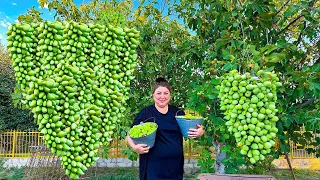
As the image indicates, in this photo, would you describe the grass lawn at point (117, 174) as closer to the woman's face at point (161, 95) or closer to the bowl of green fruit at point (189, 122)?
the woman's face at point (161, 95)

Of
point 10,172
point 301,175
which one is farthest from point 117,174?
point 301,175

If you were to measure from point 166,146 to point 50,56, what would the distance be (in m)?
1.47

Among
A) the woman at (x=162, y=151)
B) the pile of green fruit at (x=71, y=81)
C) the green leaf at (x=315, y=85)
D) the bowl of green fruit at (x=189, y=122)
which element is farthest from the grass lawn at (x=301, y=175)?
the pile of green fruit at (x=71, y=81)

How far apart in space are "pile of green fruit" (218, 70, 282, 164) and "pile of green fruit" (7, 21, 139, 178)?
466mm

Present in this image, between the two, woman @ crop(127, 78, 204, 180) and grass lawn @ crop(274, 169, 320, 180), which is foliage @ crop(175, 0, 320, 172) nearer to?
woman @ crop(127, 78, 204, 180)

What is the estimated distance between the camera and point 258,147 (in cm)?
122

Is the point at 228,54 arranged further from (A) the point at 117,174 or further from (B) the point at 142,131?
(A) the point at 117,174

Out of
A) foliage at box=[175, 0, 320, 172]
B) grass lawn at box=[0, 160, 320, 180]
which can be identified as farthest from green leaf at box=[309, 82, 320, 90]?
grass lawn at box=[0, 160, 320, 180]

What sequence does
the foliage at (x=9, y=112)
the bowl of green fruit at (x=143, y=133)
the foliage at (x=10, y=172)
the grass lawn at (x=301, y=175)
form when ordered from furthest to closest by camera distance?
the foliage at (x=9, y=112)
the grass lawn at (x=301, y=175)
the foliage at (x=10, y=172)
the bowl of green fruit at (x=143, y=133)

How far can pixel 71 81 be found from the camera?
1131 mm

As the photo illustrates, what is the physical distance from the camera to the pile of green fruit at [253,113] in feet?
3.97

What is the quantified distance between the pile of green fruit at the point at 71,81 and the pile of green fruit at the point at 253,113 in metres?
0.47

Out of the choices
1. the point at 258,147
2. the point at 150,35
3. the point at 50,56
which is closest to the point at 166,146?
the point at 258,147

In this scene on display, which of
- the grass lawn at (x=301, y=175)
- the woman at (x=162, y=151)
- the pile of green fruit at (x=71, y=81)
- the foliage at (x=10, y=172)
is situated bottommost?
the grass lawn at (x=301, y=175)
